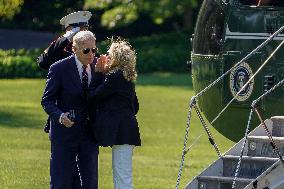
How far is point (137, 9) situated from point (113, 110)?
40.1 metres

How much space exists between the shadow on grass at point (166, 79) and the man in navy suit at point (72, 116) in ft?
86.1

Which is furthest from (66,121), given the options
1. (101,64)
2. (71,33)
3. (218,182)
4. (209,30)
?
(209,30)

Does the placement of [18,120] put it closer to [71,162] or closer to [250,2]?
[250,2]

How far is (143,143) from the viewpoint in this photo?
75.0 ft

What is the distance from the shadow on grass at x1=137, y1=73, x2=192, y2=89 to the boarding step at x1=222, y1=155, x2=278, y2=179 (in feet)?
84.8

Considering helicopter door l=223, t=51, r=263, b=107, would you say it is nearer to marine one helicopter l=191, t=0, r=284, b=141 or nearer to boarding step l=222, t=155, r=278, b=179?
marine one helicopter l=191, t=0, r=284, b=141

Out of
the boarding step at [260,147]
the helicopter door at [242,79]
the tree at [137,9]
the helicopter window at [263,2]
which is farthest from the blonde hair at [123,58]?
the tree at [137,9]

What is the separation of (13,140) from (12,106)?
26.2 ft

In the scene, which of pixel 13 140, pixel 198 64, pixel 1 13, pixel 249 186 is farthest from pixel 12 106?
pixel 249 186

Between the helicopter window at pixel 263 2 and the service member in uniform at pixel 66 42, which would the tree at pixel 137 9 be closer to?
the helicopter window at pixel 263 2

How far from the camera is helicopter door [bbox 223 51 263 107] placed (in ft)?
50.0

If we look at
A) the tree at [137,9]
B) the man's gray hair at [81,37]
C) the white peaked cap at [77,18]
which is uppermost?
the white peaked cap at [77,18]

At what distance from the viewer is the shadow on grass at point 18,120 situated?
83.0 feet

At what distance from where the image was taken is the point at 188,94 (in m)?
35.4
